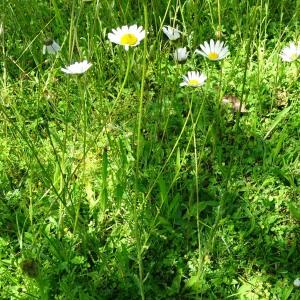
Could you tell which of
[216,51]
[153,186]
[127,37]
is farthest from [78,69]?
[216,51]

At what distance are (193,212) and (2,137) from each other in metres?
0.81

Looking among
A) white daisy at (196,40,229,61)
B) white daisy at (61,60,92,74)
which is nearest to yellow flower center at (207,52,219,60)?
white daisy at (196,40,229,61)

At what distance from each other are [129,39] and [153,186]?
43 centimetres

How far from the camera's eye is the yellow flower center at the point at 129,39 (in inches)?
52.3

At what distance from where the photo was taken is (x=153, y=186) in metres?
1.48

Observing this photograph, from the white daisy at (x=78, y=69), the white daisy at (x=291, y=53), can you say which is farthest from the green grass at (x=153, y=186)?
the white daisy at (x=291, y=53)

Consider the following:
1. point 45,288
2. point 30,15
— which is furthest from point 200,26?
point 45,288

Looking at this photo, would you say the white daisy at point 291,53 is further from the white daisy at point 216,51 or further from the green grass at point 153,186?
the white daisy at point 216,51

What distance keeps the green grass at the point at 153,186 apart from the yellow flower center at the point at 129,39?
6 cm

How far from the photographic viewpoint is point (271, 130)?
186 cm

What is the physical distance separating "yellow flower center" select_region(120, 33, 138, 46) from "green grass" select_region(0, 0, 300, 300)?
6 cm

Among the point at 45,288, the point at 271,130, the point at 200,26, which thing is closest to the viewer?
the point at 45,288

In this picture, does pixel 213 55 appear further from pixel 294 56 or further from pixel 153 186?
pixel 153 186

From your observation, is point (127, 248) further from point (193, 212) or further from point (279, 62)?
point (279, 62)
